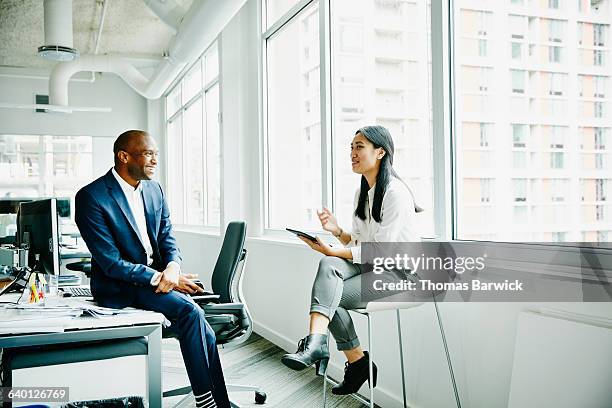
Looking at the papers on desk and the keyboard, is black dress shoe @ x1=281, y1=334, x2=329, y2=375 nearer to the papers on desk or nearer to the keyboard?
the papers on desk

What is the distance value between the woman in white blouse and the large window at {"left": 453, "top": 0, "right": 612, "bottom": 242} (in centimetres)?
38

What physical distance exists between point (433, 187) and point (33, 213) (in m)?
2.11

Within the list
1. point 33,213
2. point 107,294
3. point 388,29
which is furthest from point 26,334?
point 388,29

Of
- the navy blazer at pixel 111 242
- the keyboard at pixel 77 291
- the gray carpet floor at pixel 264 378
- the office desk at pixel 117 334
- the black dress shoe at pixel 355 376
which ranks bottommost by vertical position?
the gray carpet floor at pixel 264 378

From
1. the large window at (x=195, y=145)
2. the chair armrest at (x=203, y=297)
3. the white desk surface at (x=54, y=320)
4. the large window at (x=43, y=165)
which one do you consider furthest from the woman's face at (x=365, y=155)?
the large window at (x=43, y=165)

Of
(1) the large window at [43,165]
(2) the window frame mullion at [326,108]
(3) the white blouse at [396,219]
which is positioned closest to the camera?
(3) the white blouse at [396,219]

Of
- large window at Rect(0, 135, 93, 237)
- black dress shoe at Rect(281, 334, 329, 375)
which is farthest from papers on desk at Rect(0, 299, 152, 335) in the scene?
large window at Rect(0, 135, 93, 237)

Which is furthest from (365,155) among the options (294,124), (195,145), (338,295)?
(195,145)

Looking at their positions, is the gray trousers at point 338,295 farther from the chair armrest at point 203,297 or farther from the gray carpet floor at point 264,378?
the gray carpet floor at point 264,378

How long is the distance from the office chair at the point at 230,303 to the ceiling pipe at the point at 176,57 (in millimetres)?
1981

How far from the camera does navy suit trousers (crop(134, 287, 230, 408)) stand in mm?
2496

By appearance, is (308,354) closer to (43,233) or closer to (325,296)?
(325,296)

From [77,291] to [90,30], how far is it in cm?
573

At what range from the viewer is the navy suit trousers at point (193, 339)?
250 centimetres
